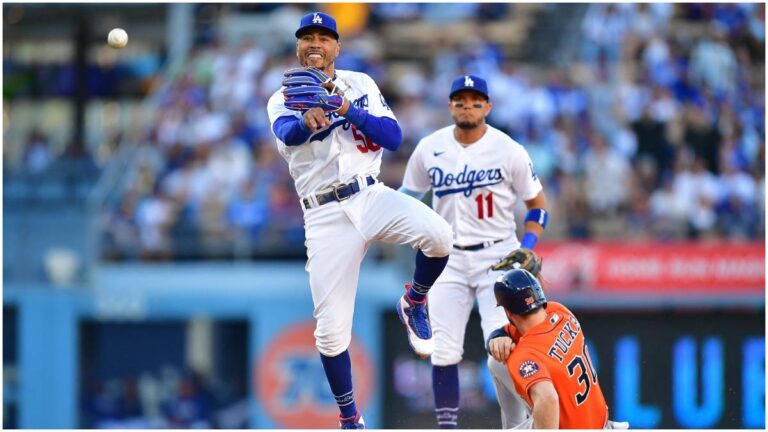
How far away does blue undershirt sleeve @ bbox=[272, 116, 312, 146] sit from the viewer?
6.66 metres

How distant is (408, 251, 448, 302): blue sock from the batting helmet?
0.74 meters

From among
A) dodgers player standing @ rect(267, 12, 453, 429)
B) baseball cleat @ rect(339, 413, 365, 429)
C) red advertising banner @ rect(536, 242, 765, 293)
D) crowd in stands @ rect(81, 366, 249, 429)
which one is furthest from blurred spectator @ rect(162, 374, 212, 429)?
dodgers player standing @ rect(267, 12, 453, 429)

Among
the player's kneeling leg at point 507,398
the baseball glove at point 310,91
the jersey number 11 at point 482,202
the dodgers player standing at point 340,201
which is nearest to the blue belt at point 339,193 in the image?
the dodgers player standing at point 340,201

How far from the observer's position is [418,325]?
7.36 metres

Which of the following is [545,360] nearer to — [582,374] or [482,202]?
[582,374]

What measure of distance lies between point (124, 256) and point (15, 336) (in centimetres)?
190

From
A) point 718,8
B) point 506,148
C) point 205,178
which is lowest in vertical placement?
point 506,148

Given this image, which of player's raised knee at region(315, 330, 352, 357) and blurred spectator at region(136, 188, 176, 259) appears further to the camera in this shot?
blurred spectator at region(136, 188, 176, 259)

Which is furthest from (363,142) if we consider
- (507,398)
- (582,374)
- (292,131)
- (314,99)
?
(507,398)

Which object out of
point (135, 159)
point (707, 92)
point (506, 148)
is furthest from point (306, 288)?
point (506, 148)

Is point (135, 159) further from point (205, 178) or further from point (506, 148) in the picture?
point (506, 148)

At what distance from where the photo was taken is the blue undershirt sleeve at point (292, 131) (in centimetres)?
666

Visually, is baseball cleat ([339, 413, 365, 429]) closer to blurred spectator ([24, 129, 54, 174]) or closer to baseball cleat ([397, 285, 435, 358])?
baseball cleat ([397, 285, 435, 358])

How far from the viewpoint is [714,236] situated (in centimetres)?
1473
